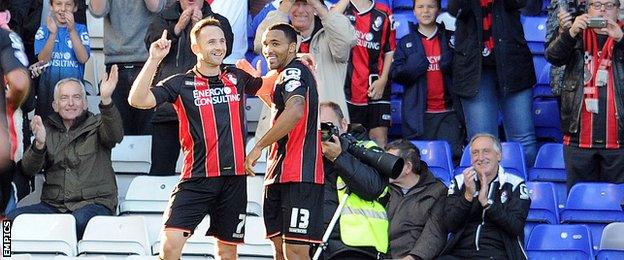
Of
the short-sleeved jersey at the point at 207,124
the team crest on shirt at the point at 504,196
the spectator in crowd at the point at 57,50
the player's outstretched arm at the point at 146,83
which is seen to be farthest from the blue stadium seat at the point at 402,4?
the player's outstretched arm at the point at 146,83

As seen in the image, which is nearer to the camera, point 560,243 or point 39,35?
point 560,243

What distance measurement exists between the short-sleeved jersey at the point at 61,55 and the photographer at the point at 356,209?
134 inches

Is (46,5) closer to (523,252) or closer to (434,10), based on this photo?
(434,10)

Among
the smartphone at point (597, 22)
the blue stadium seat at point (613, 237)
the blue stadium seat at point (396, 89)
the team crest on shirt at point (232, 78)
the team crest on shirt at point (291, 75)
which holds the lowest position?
the blue stadium seat at point (613, 237)

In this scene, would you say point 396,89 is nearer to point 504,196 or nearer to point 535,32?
point 535,32

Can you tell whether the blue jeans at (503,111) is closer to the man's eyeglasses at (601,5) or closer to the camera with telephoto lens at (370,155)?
the man's eyeglasses at (601,5)

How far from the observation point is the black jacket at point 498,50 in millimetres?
11608

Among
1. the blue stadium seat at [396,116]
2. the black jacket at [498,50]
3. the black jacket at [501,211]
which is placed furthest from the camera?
the blue stadium seat at [396,116]

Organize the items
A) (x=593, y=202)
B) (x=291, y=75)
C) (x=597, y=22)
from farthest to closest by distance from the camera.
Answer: (x=597, y=22)
(x=593, y=202)
(x=291, y=75)

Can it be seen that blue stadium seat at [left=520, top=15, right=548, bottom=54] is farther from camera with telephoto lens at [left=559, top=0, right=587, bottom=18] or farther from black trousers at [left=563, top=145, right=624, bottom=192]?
black trousers at [left=563, top=145, right=624, bottom=192]

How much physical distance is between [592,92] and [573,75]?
0.59 ft

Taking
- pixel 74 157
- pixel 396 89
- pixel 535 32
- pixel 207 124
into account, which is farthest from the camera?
pixel 535 32

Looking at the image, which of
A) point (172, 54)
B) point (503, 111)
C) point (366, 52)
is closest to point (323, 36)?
point (366, 52)

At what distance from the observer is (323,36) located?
1142 centimetres
